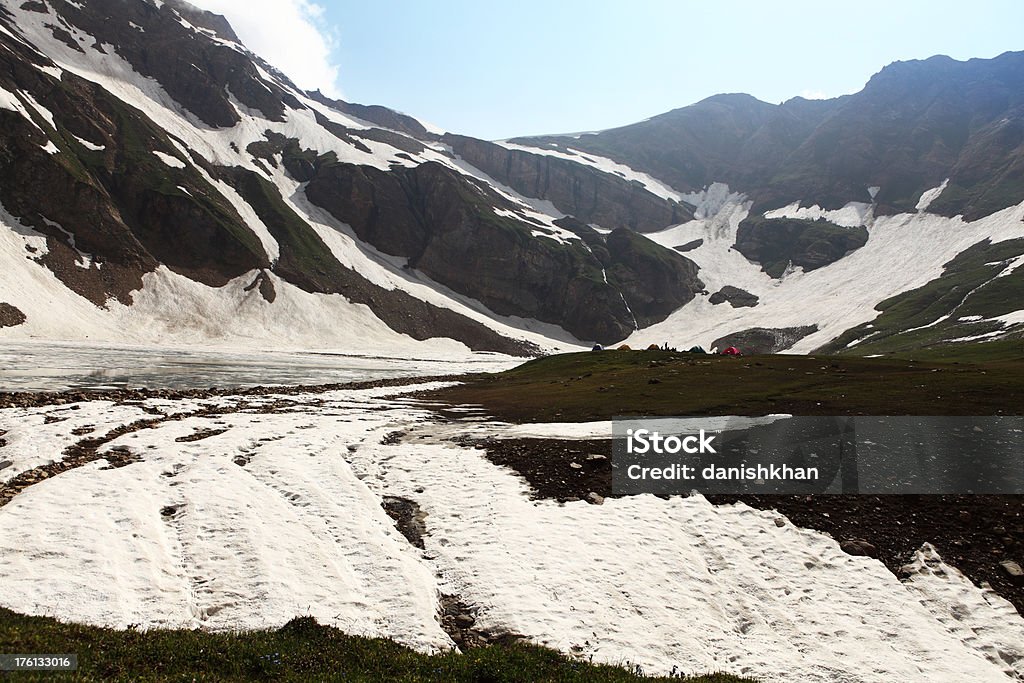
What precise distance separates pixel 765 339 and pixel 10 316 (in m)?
166

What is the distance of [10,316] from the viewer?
84.8 meters

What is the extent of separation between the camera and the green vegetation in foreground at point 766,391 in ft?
94.7

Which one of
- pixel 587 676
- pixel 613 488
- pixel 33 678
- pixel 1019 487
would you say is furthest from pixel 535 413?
pixel 33 678

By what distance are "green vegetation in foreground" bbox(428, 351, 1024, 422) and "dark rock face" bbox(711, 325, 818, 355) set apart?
321 ft

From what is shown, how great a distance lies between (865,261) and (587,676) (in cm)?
23070

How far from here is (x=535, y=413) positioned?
33562 mm

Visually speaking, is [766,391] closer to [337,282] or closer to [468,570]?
[468,570]

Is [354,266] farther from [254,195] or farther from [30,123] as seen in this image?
[30,123]

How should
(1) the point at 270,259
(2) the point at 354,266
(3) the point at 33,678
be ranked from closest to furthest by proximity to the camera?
(3) the point at 33,678, (1) the point at 270,259, (2) the point at 354,266

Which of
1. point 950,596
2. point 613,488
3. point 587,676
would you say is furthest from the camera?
point 613,488

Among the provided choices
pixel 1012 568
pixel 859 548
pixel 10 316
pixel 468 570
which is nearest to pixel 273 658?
pixel 468 570

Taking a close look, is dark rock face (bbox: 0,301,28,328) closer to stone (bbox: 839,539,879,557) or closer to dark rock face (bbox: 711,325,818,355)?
stone (bbox: 839,539,879,557)

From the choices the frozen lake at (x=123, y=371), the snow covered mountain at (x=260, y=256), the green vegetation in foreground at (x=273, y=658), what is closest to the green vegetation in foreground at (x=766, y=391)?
the frozen lake at (x=123, y=371)

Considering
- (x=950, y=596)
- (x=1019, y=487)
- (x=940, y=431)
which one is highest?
(x=940, y=431)
